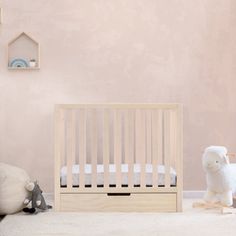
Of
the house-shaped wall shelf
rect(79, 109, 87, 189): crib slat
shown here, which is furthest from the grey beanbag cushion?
the house-shaped wall shelf

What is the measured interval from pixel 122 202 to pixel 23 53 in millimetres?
1409

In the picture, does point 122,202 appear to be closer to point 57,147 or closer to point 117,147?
point 117,147

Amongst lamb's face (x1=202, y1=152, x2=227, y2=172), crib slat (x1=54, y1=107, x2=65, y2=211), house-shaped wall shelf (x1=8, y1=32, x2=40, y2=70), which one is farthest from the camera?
house-shaped wall shelf (x1=8, y1=32, x2=40, y2=70)

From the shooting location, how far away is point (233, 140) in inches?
162

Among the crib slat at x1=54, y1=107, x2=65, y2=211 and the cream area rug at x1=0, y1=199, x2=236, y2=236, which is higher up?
the crib slat at x1=54, y1=107, x2=65, y2=211

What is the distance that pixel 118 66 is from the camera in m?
4.08

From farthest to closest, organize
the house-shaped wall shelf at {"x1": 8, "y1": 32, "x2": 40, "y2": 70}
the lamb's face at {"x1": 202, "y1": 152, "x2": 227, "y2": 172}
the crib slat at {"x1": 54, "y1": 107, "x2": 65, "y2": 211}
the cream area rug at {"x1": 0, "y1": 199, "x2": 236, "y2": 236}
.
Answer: the house-shaped wall shelf at {"x1": 8, "y1": 32, "x2": 40, "y2": 70}
the lamb's face at {"x1": 202, "y1": 152, "x2": 227, "y2": 172}
the crib slat at {"x1": 54, "y1": 107, "x2": 65, "y2": 211}
the cream area rug at {"x1": 0, "y1": 199, "x2": 236, "y2": 236}

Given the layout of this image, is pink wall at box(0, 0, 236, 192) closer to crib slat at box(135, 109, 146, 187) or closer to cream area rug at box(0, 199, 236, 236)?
crib slat at box(135, 109, 146, 187)

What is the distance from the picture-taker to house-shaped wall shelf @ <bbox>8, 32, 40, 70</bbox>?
13.2 ft

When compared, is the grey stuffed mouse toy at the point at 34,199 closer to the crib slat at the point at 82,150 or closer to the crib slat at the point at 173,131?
the crib slat at the point at 82,150

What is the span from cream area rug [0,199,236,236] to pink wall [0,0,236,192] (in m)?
0.81

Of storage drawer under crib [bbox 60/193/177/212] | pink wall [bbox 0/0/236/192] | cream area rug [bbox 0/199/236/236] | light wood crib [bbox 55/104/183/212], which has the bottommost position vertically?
cream area rug [bbox 0/199/236/236]

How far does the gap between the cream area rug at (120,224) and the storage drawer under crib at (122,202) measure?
78mm

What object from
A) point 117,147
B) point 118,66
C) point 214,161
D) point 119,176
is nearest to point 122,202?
point 119,176
